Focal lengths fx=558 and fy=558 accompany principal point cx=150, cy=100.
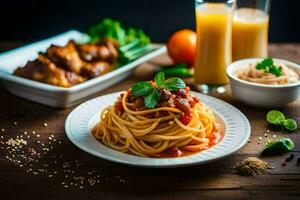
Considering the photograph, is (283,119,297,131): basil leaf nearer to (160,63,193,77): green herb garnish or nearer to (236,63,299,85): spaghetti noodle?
(236,63,299,85): spaghetti noodle

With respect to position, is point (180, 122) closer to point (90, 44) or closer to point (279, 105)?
point (279, 105)

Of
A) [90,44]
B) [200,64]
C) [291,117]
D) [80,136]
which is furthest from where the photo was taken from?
[90,44]

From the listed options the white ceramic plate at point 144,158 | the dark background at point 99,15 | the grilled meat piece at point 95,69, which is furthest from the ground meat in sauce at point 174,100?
the dark background at point 99,15

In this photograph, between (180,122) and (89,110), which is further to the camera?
(89,110)

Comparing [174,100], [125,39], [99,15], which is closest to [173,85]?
[174,100]

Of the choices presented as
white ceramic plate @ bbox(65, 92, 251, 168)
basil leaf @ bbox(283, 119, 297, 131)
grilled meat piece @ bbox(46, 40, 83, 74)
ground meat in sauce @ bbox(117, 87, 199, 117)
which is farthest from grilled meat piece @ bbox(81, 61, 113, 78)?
basil leaf @ bbox(283, 119, 297, 131)

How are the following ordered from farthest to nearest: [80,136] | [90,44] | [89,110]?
[90,44]
[89,110]
[80,136]

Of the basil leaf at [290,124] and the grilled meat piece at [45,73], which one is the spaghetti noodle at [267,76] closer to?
the basil leaf at [290,124]

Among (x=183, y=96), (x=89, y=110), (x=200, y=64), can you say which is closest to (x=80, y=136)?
(x=89, y=110)
